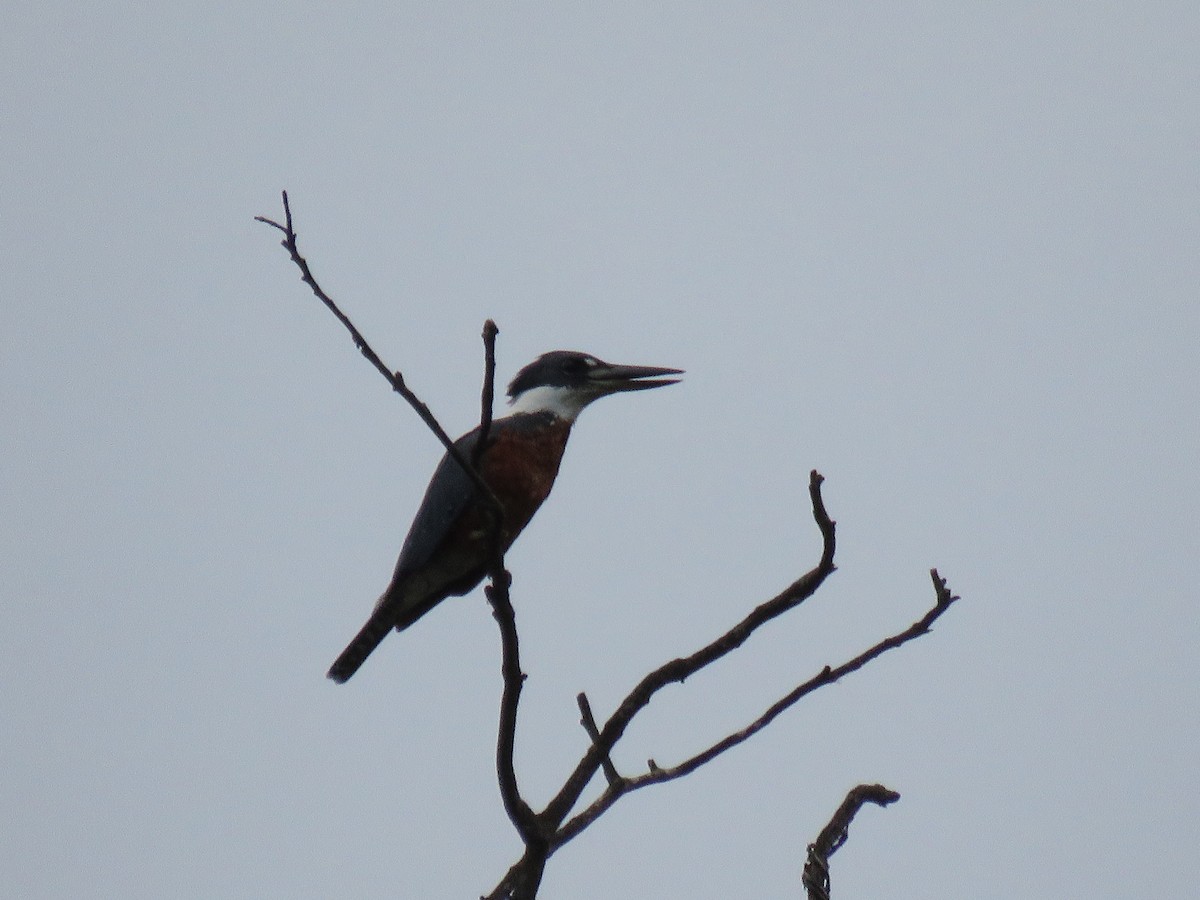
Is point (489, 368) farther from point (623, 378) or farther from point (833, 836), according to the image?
point (623, 378)

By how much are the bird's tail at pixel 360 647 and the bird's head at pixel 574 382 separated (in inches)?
45.8

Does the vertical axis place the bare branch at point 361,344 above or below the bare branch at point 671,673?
above

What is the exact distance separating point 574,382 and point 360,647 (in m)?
1.59

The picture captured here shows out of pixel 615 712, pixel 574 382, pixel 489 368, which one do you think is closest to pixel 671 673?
pixel 615 712

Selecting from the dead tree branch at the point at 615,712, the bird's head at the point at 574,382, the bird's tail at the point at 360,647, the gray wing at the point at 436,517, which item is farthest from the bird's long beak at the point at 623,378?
the dead tree branch at the point at 615,712

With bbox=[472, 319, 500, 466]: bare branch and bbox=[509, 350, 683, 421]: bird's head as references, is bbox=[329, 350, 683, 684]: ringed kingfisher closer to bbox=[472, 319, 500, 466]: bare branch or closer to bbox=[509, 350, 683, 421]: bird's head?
bbox=[509, 350, 683, 421]: bird's head

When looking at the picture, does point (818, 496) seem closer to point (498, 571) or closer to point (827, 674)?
point (827, 674)

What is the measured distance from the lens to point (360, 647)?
17.1ft

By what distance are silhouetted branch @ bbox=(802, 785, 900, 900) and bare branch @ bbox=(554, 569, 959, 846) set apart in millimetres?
266

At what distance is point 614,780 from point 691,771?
0.21 meters

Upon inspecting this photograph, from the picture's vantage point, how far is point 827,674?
10.4 ft

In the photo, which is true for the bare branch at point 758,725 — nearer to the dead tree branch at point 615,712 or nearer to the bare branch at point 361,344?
the dead tree branch at point 615,712

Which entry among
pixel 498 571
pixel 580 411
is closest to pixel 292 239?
pixel 498 571

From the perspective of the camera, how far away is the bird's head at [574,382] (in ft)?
19.5
